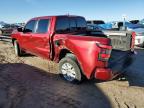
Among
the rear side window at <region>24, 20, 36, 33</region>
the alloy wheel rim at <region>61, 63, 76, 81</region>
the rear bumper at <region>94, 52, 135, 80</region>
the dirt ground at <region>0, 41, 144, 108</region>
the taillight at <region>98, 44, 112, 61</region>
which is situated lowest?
the dirt ground at <region>0, 41, 144, 108</region>

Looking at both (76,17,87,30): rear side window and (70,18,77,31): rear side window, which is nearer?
(70,18,77,31): rear side window

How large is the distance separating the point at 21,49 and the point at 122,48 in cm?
482

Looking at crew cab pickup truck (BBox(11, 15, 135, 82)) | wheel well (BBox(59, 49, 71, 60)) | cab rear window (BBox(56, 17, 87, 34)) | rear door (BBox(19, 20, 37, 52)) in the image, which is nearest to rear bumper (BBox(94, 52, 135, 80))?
crew cab pickup truck (BBox(11, 15, 135, 82))

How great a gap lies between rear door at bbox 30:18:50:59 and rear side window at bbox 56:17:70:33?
0.34 metres

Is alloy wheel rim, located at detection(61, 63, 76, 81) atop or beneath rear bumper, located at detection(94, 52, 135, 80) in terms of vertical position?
beneath

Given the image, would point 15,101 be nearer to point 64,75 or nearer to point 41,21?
point 64,75

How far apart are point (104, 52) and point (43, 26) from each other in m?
2.78

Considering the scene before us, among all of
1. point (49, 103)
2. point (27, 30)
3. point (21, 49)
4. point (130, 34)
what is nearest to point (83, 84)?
point (49, 103)

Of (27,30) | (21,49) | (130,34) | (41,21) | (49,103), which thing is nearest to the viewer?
(49,103)

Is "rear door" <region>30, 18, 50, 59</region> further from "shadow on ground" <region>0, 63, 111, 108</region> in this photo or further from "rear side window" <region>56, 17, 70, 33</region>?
"shadow on ground" <region>0, 63, 111, 108</region>

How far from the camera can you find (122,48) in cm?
572

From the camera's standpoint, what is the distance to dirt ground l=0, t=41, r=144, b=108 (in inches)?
175

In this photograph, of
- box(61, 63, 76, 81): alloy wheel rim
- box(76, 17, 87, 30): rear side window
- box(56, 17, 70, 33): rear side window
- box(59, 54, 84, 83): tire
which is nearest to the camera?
box(59, 54, 84, 83): tire

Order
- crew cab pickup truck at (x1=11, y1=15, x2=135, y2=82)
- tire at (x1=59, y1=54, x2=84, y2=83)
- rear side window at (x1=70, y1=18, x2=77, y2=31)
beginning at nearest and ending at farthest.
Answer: crew cab pickup truck at (x1=11, y1=15, x2=135, y2=82) < tire at (x1=59, y1=54, x2=84, y2=83) < rear side window at (x1=70, y1=18, x2=77, y2=31)
